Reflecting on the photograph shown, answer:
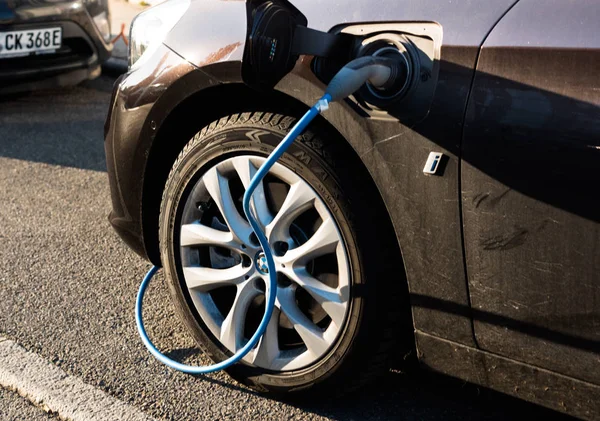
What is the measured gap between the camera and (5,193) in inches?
166

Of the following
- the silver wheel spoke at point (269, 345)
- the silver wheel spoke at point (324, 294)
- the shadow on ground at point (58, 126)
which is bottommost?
the shadow on ground at point (58, 126)

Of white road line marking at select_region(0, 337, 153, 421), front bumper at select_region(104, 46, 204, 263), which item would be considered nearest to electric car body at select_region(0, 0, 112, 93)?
front bumper at select_region(104, 46, 204, 263)

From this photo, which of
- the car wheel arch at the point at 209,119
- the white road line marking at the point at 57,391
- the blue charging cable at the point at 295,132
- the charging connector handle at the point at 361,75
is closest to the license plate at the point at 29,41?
the car wheel arch at the point at 209,119

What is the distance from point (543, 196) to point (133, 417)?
1377 mm

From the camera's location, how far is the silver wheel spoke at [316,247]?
2230 millimetres

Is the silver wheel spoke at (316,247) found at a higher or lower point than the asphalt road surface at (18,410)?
higher

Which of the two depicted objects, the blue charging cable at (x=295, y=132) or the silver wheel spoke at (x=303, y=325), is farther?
the silver wheel spoke at (x=303, y=325)

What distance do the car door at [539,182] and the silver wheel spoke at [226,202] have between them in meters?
0.76

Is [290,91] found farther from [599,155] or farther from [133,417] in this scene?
[133,417]

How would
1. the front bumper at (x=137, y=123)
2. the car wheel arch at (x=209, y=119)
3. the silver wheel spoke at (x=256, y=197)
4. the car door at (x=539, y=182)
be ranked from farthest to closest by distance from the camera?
the front bumper at (x=137, y=123) → the silver wheel spoke at (x=256, y=197) → the car wheel arch at (x=209, y=119) → the car door at (x=539, y=182)

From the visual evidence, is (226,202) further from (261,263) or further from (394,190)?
(394,190)

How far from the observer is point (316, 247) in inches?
88.9

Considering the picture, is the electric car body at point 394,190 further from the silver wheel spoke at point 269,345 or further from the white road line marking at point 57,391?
the white road line marking at point 57,391

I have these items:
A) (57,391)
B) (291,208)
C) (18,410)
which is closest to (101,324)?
(57,391)
